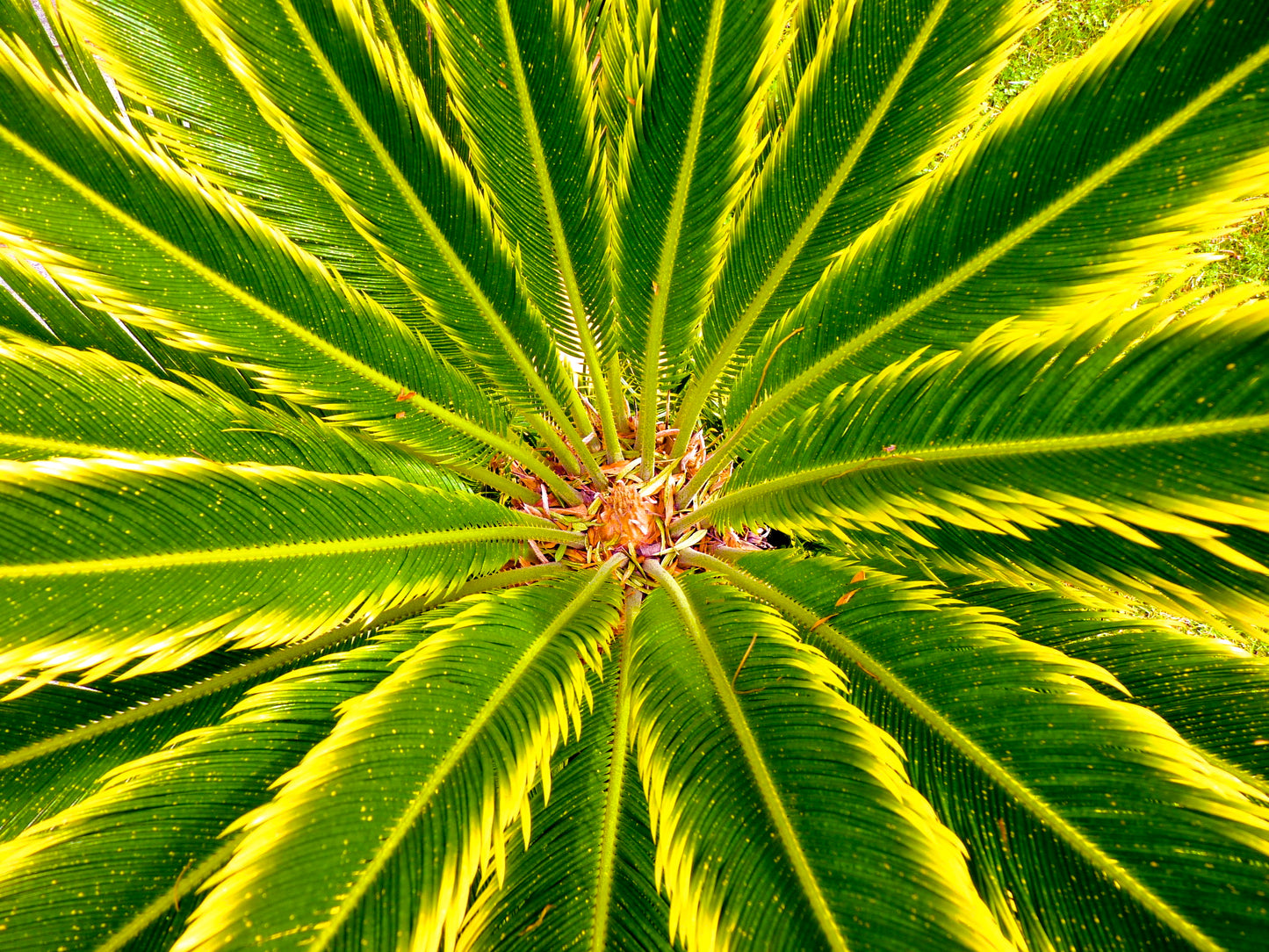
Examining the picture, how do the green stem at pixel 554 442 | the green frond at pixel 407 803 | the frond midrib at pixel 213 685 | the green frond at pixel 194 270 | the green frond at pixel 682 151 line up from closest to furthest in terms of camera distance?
the green frond at pixel 407 803 < the green frond at pixel 194 270 < the frond midrib at pixel 213 685 < the green frond at pixel 682 151 < the green stem at pixel 554 442

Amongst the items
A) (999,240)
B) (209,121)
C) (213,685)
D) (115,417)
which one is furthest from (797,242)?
(213,685)

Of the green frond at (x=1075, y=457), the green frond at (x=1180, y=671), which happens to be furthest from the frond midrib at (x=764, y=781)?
the green frond at (x=1180, y=671)

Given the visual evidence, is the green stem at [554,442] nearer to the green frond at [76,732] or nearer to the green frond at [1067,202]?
the green frond at [1067,202]

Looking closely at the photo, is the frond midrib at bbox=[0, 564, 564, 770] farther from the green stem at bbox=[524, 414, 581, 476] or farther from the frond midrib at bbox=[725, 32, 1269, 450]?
the frond midrib at bbox=[725, 32, 1269, 450]

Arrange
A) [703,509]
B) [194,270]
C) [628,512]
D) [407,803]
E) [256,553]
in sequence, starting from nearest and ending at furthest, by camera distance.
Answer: [407,803]
[256,553]
[194,270]
[703,509]
[628,512]

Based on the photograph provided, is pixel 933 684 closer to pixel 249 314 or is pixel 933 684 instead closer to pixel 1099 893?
pixel 1099 893

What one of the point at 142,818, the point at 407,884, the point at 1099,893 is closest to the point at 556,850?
the point at 407,884

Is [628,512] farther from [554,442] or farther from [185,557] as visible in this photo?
[185,557]

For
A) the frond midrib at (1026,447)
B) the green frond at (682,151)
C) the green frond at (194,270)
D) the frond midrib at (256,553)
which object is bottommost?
the frond midrib at (256,553)
